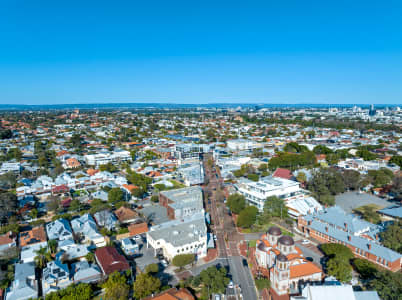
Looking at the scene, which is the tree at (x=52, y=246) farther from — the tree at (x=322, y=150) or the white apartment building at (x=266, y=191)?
the tree at (x=322, y=150)

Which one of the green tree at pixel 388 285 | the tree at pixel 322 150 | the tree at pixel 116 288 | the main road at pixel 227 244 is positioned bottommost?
the main road at pixel 227 244

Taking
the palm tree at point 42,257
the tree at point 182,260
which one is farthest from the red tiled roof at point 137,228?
the tree at point 182,260

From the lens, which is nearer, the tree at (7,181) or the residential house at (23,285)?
the residential house at (23,285)

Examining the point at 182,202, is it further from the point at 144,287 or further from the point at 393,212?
the point at 393,212

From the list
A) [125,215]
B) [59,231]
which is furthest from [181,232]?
[59,231]

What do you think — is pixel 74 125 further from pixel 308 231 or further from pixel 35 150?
pixel 308 231

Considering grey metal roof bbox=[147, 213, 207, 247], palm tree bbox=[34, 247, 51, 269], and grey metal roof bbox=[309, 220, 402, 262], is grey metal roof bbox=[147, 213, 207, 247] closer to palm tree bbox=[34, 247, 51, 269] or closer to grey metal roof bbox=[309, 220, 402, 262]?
palm tree bbox=[34, 247, 51, 269]

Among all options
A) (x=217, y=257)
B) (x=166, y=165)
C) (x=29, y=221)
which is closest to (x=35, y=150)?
(x=166, y=165)

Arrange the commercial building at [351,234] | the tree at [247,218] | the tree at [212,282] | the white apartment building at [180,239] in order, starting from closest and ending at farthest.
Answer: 1. the tree at [212,282]
2. the commercial building at [351,234]
3. the white apartment building at [180,239]
4. the tree at [247,218]
